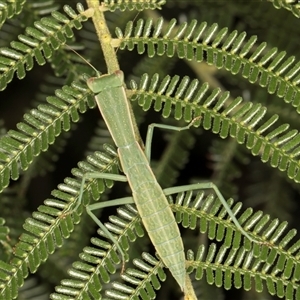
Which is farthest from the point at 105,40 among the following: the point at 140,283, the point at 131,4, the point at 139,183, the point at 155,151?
the point at 155,151

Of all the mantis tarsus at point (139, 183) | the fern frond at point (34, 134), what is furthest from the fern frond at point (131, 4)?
the fern frond at point (34, 134)

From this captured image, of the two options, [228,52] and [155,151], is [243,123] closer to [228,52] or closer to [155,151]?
[228,52]

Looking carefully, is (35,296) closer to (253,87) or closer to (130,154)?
(130,154)

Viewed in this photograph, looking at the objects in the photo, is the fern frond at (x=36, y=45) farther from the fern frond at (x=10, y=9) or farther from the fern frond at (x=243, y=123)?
the fern frond at (x=243, y=123)

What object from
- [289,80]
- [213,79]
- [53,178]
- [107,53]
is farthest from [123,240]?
[53,178]

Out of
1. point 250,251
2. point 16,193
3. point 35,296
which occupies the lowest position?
point 35,296
